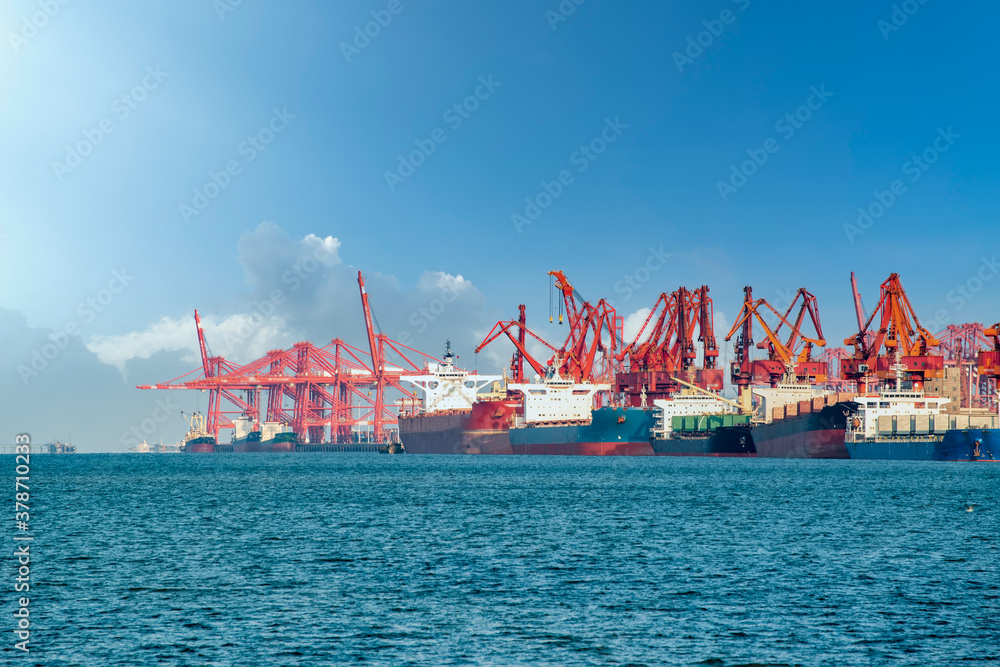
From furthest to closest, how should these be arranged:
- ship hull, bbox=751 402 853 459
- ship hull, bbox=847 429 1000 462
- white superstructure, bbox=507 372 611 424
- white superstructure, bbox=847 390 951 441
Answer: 1. white superstructure, bbox=507 372 611 424
2. ship hull, bbox=751 402 853 459
3. white superstructure, bbox=847 390 951 441
4. ship hull, bbox=847 429 1000 462

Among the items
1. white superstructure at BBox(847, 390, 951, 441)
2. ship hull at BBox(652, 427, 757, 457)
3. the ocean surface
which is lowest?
the ocean surface

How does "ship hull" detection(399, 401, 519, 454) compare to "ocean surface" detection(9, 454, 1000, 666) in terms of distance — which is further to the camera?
"ship hull" detection(399, 401, 519, 454)

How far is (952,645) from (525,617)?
9.54 metres

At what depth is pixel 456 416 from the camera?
168m

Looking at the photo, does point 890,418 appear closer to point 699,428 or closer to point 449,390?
point 699,428

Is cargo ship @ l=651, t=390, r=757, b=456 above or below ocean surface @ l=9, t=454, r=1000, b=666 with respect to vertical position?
above

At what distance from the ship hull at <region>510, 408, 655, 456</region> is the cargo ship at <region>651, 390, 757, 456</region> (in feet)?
6.08

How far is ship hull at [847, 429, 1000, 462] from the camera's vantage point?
96688 mm

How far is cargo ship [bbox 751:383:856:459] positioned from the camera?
109500 millimetres

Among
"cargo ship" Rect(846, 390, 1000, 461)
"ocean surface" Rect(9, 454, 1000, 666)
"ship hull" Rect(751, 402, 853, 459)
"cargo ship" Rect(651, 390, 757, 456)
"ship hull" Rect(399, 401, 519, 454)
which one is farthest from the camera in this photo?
"ship hull" Rect(399, 401, 519, 454)

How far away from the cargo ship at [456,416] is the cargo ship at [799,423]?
41.6 metres

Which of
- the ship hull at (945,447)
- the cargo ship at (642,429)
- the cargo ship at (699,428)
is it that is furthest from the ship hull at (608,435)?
the ship hull at (945,447)

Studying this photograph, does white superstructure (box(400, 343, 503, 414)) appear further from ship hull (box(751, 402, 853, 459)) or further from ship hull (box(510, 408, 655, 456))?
ship hull (box(751, 402, 853, 459))

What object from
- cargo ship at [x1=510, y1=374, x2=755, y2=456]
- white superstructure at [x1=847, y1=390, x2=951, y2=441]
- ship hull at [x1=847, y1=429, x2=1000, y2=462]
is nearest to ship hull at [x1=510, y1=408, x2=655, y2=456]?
cargo ship at [x1=510, y1=374, x2=755, y2=456]
